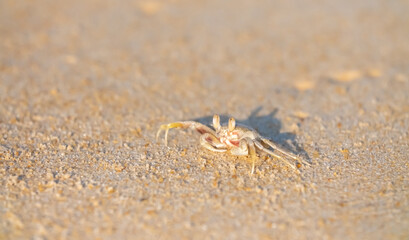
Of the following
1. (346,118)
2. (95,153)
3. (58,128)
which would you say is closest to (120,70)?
(58,128)

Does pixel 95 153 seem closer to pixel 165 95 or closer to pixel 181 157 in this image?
pixel 181 157

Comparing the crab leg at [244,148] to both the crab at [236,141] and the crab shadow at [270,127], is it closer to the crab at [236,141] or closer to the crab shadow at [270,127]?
the crab at [236,141]

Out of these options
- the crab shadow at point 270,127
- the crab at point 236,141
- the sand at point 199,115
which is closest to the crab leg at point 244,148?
the crab at point 236,141

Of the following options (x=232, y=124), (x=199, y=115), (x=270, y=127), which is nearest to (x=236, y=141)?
(x=232, y=124)

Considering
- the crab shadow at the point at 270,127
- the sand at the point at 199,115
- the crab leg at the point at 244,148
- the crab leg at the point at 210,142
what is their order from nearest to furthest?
the sand at the point at 199,115
the crab leg at the point at 244,148
the crab leg at the point at 210,142
the crab shadow at the point at 270,127

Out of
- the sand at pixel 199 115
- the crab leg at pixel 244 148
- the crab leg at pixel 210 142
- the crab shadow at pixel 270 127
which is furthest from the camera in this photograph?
the crab shadow at pixel 270 127

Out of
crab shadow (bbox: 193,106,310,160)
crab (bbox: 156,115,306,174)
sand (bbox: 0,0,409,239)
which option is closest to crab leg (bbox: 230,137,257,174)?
crab (bbox: 156,115,306,174)
